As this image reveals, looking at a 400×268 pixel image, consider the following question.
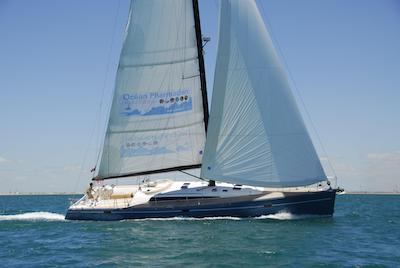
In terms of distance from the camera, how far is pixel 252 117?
2661 cm

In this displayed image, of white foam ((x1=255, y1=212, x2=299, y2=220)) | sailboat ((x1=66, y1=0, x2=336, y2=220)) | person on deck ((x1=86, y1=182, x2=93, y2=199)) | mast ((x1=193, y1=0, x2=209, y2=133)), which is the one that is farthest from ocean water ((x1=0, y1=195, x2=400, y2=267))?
mast ((x1=193, y1=0, x2=209, y2=133))

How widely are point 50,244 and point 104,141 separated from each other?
33.2 ft


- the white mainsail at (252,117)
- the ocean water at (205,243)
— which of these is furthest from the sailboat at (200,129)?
the ocean water at (205,243)

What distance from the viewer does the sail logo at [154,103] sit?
29.3 meters

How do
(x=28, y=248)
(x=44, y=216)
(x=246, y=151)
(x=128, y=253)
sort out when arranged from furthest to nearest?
(x=44, y=216), (x=246, y=151), (x=28, y=248), (x=128, y=253)

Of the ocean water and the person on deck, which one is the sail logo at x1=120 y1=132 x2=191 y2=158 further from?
the ocean water

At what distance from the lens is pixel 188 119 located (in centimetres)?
2925

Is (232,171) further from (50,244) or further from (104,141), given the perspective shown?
(50,244)

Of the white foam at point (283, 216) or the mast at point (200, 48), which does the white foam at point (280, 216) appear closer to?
the white foam at point (283, 216)

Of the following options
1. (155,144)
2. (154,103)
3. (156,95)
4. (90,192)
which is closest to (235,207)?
(155,144)

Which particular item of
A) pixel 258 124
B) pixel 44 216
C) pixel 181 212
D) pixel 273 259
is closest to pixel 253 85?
pixel 258 124

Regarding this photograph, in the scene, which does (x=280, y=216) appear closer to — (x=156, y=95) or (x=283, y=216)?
(x=283, y=216)

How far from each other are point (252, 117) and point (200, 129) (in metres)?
3.91

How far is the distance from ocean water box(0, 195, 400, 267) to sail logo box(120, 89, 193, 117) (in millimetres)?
6814
